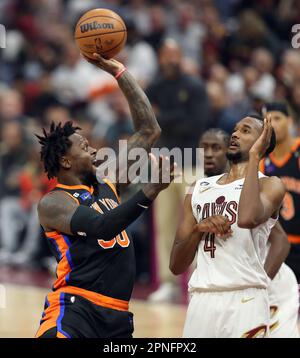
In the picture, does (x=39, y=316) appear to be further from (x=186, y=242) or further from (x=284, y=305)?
(x=186, y=242)

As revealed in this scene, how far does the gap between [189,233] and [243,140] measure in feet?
2.11

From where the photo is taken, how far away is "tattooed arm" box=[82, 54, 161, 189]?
625 centimetres

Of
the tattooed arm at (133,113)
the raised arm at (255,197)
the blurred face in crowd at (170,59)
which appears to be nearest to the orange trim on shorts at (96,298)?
the tattooed arm at (133,113)

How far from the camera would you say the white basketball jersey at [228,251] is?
17.7 ft

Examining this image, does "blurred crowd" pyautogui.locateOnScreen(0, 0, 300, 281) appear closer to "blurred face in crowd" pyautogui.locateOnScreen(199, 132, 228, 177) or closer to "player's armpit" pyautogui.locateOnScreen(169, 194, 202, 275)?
"blurred face in crowd" pyautogui.locateOnScreen(199, 132, 228, 177)

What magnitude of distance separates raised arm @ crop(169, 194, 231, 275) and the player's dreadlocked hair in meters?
0.87

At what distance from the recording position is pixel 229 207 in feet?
17.7

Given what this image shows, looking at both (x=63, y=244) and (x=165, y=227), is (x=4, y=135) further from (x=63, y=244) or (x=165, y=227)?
(x=63, y=244)

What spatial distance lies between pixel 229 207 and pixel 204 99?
5475 mm

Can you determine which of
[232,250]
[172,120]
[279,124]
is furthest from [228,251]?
[172,120]

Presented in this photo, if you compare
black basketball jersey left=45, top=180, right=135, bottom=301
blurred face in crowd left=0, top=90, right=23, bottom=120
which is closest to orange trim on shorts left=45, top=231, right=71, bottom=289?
black basketball jersey left=45, top=180, right=135, bottom=301

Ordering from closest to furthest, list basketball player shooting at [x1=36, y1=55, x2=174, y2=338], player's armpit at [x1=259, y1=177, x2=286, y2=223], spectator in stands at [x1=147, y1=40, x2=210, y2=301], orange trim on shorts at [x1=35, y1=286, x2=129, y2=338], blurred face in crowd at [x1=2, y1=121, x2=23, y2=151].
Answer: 1. player's armpit at [x1=259, y1=177, x2=286, y2=223]
2. basketball player shooting at [x1=36, y1=55, x2=174, y2=338]
3. orange trim on shorts at [x1=35, y1=286, x2=129, y2=338]
4. spectator in stands at [x1=147, y1=40, x2=210, y2=301]
5. blurred face in crowd at [x1=2, y1=121, x2=23, y2=151]
